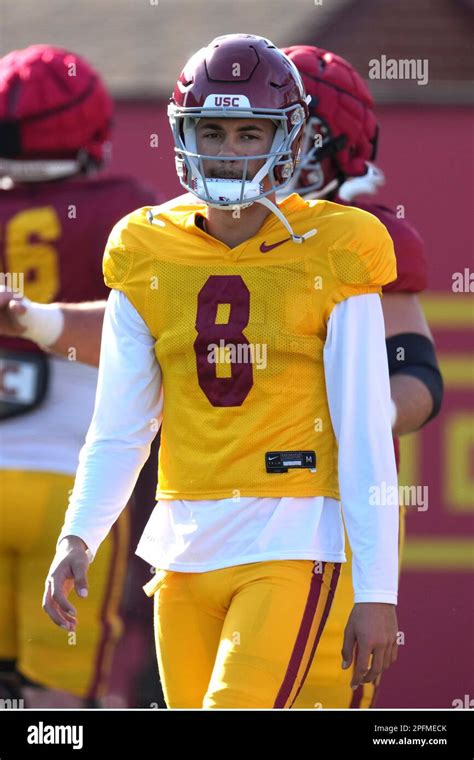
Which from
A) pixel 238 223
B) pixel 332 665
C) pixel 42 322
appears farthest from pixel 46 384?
pixel 238 223

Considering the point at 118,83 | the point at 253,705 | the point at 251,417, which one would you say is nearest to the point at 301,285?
the point at 251,417

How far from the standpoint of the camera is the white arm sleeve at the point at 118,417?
326 cm

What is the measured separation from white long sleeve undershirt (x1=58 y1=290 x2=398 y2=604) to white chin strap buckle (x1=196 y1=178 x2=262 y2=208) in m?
0.26

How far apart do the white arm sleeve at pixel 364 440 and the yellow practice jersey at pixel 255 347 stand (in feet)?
0.13

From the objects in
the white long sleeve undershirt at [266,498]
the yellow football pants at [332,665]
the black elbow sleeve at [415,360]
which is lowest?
the yellow football pants at [332,665]

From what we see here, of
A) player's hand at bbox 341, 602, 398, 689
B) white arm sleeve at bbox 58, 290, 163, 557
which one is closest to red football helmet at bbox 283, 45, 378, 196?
white arm sleeve at bbox 58, 290, 163, 557

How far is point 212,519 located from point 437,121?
11.7 feet

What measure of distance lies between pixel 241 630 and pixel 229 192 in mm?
780

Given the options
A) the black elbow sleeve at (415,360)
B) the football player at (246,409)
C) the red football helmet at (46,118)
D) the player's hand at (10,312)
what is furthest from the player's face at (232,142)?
the red football helmet at (46,118)

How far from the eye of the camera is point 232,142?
10.6ft

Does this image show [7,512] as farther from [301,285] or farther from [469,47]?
[469,47]

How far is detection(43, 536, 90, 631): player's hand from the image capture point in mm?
3121

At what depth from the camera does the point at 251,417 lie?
3.18 meters

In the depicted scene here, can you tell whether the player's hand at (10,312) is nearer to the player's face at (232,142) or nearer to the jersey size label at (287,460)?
the player's face at (232,142)
